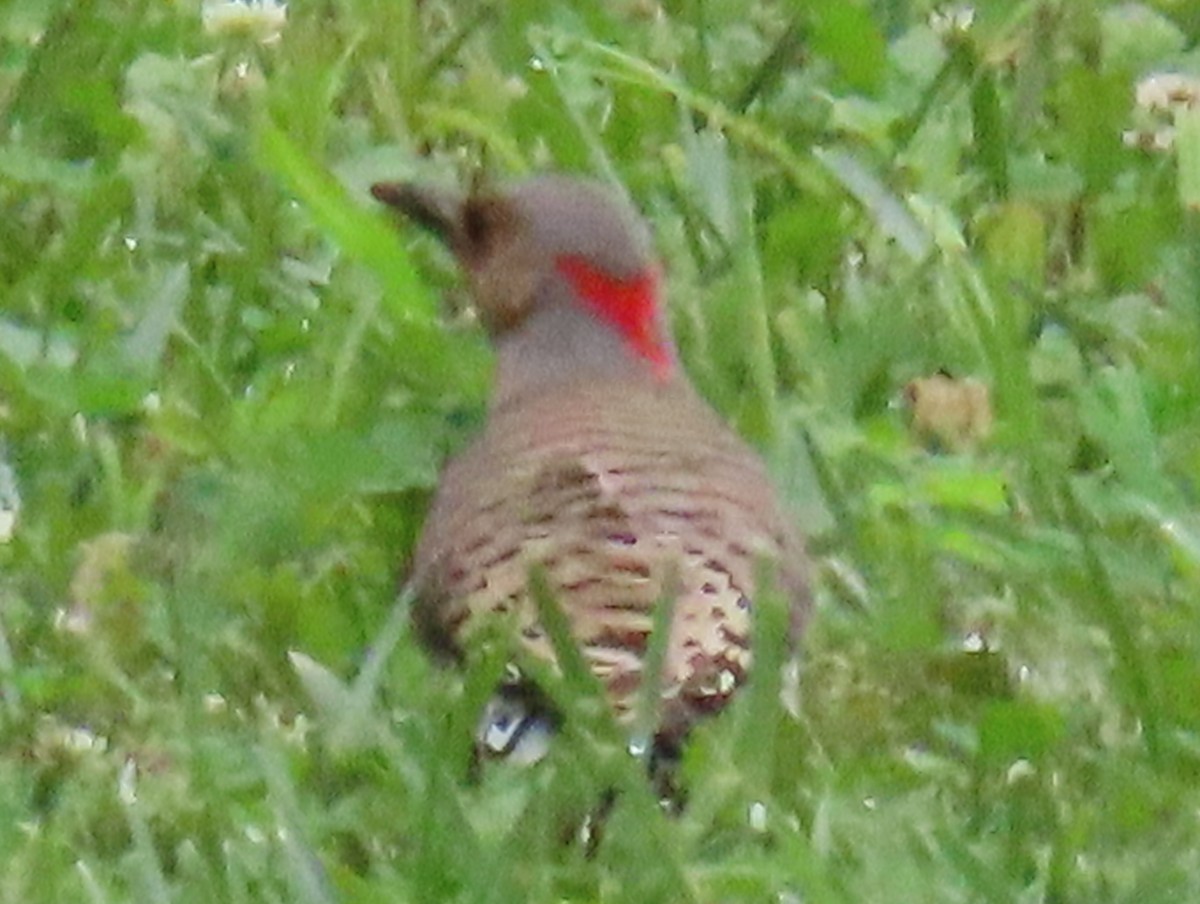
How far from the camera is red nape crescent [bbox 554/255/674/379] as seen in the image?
4672 mm

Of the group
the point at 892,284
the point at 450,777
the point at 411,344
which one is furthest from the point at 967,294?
the point at 450,777

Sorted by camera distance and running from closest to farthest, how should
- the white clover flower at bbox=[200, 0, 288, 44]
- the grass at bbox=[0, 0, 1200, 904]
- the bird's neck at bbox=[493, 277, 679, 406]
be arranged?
the grass at bbox=[0, 0, 1200, 904] → the bird's neck at bbox=[493, 277, 679, 406] → the white clover flower at bbox=[200, 0, 288, 44]

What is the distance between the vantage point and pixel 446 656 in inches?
162

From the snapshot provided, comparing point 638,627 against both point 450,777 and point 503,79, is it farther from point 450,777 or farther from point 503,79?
point 503,79

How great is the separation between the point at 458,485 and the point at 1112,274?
55.5 inches

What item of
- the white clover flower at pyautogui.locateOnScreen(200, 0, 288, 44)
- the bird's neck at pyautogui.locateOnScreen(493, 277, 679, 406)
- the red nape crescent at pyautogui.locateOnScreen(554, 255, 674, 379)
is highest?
the red nape crescent at pyautogui.locateOnScreen(554, 255, 674, 379)

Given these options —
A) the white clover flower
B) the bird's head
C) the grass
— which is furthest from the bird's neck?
the white clover flower

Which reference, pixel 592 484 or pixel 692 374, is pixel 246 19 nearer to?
pixel 692 374

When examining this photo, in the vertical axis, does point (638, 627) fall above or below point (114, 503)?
above

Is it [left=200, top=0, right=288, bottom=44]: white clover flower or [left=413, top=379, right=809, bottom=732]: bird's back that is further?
[left=200, top=0, right=288, bottom=44]: white clover flower

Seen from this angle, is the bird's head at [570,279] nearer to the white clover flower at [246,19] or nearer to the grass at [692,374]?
the grass at [692,374]

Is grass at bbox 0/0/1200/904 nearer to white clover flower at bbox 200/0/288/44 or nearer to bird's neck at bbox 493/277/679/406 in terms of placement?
white clover flower at bbox 200/0/288/44

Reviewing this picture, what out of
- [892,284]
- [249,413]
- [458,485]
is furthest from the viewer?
[892,284]

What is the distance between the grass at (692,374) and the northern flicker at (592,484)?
92 mm
